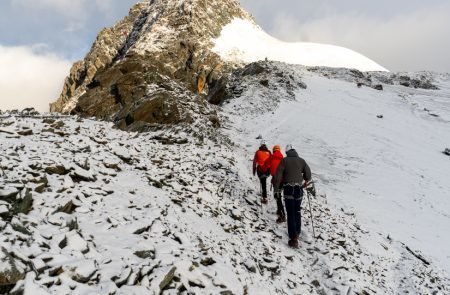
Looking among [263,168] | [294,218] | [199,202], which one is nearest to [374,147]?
[263,168]

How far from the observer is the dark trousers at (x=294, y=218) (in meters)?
11.4

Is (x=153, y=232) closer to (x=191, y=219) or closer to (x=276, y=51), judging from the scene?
(x=191, y=219)

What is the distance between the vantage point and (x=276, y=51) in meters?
105

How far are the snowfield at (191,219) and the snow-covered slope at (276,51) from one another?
7776 cm

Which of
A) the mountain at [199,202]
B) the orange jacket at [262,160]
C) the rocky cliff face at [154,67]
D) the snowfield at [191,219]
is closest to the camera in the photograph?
the snowfield at [191,219]

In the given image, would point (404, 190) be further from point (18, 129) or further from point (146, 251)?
point (18, 129)

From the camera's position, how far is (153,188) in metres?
11.5

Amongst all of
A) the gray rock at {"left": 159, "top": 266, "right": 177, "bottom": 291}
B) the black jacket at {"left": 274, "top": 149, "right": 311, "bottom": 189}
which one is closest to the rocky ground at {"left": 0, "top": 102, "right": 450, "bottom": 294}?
the gray rock at {"left": 159, "top": 266, "right": 177, "bottom": 291}

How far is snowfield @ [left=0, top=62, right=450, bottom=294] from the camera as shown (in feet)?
22.4

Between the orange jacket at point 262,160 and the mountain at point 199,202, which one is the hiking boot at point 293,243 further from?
the orange jacket at point 262,160

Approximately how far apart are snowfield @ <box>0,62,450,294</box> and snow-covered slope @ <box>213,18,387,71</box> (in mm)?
77757

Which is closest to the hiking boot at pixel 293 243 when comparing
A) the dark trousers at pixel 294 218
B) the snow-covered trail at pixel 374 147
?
the dark trousers at pixel 294 218

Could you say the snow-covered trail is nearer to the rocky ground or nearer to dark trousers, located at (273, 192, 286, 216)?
the rocky ground

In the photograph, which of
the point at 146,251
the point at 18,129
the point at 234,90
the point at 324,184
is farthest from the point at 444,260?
the point at 234,90
